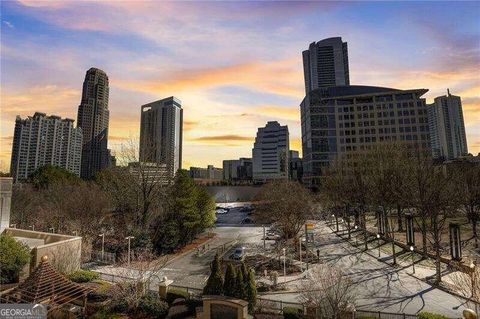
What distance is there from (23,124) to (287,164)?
13785 centimetres

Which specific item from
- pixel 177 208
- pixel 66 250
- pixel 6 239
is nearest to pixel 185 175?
pixel 177 208

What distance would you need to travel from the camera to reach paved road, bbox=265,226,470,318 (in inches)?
830

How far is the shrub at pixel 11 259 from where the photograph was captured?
75.4ft

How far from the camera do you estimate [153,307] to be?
19297 millimetres

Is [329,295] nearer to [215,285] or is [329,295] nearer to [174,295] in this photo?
[215,285]

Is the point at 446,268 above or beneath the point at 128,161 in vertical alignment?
beneath

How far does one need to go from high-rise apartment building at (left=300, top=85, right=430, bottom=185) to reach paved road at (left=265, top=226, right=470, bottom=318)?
271 feet

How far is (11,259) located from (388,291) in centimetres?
2993

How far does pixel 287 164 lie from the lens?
607 feet

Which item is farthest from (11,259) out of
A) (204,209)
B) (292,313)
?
(204,209)

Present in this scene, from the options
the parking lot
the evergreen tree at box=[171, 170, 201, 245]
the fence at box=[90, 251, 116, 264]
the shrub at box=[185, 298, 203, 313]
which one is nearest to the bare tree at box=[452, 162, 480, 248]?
the evergreen tree at box=[171, 170, 201, 245]

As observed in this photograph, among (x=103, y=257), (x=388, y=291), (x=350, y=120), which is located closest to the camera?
(x=388, y=291)

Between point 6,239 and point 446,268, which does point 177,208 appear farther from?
point 446,268

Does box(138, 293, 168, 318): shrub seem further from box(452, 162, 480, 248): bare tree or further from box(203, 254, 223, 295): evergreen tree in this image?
box(452, 162, 480, 248): bare tree
